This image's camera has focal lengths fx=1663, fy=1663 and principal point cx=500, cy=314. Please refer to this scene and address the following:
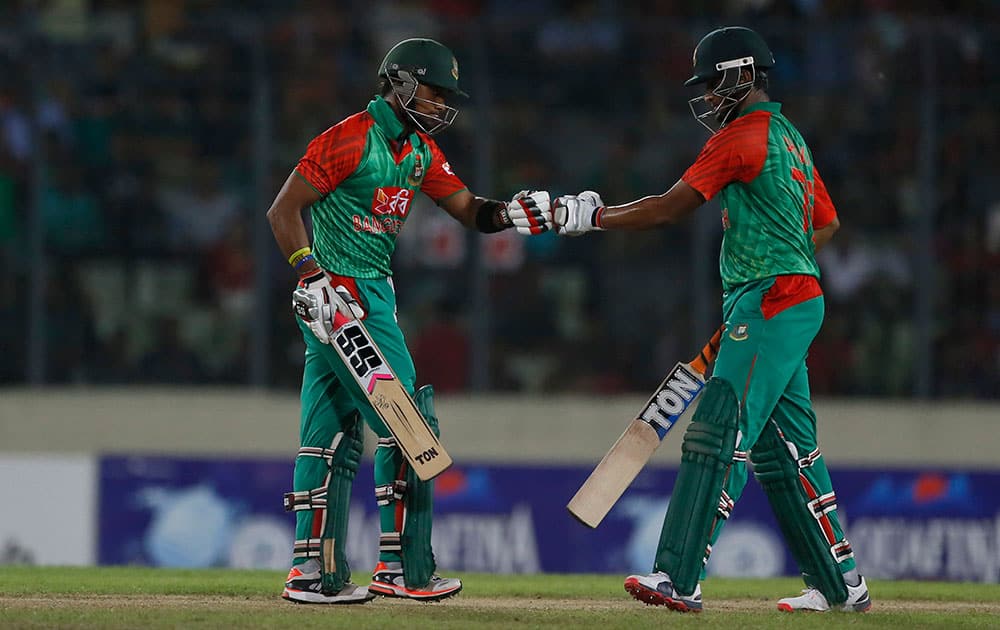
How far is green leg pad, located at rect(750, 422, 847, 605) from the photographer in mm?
6879

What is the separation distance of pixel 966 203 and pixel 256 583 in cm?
684

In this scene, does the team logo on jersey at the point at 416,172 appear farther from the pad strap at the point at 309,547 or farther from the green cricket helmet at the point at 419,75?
the pad strap at the point at 309,547

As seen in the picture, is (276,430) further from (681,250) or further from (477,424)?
(681,250)

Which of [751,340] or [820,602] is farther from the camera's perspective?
[820,602]

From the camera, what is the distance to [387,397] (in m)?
6.70

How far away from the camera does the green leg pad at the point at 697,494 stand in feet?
21.1

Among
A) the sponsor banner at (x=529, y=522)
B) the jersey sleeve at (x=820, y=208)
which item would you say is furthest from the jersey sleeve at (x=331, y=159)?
the sponsor banner at (x=529, y=522)

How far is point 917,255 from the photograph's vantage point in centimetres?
1246

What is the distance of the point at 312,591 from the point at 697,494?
5.37 feet

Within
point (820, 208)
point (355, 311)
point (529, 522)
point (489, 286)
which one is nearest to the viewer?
point (355, 311)

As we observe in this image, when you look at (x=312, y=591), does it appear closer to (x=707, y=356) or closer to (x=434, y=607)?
(x=434, y=607)

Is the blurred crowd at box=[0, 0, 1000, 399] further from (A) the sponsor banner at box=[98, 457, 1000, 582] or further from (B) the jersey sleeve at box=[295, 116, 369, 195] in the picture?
(B) the jersey sleeve at box=[295, 116, 369, 195]

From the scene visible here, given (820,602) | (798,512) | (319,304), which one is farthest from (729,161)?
(820,602)

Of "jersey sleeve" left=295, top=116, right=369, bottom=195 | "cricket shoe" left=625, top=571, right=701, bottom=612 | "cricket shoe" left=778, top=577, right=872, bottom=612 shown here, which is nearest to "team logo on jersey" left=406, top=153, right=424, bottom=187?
"jersey sleeve" left=295, top=116, right=369, bottom=195
